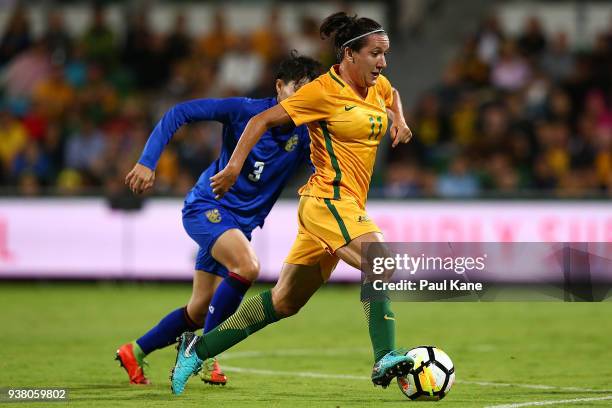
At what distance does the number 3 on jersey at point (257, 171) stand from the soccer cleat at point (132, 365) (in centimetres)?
144

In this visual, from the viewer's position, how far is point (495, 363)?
380 inches

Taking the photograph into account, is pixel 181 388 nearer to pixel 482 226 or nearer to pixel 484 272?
pixel 484 272

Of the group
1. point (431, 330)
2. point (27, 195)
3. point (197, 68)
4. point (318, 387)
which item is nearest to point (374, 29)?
point (318, 387)

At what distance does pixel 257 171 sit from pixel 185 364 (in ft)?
5.05

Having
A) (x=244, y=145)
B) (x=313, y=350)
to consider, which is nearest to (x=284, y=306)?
(x=244, y=145)

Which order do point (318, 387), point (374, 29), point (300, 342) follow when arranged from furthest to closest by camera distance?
point (300, 342)
point (318, 387)
point (374, 29)

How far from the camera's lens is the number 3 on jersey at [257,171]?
8547mm

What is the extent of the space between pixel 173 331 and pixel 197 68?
1198 centimetres

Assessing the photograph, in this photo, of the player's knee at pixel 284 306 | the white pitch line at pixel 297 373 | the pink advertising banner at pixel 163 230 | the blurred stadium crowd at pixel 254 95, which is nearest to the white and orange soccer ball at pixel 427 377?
the player's knee at pixel 284 306

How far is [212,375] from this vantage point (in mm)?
8352

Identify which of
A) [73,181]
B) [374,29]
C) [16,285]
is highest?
[374,29]

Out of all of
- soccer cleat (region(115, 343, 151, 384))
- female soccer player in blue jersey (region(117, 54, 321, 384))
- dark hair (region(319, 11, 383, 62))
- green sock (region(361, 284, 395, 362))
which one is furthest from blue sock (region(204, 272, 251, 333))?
dark hair (region(319, 11, 383, 62))

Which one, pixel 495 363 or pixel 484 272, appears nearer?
pixel 484 272

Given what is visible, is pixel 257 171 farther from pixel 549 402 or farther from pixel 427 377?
pixel 549 402
